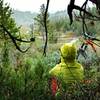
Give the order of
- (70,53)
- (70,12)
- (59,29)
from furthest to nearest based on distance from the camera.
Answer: (59,29) < (70,53) < (70,12)

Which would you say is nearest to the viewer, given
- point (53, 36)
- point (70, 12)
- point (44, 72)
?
point (70, 12)

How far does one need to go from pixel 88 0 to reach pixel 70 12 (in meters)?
0.07

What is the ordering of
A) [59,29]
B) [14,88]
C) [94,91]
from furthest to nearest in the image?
[59,29], [14,88], [94,91]

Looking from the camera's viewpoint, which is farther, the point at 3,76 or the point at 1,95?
the point at 3,76

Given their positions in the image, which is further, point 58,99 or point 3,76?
point 3,76

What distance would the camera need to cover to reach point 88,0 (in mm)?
1182

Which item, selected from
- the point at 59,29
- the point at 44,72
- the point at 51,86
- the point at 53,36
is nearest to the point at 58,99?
the point at 51,86

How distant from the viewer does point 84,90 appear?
266cm

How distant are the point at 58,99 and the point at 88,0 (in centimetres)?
154

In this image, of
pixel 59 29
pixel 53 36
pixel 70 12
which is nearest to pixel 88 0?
pixel 70 12

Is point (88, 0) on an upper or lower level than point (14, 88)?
upper

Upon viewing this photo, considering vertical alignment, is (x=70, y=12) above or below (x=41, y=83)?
above

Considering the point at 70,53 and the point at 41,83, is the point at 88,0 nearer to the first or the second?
the point at 41,83

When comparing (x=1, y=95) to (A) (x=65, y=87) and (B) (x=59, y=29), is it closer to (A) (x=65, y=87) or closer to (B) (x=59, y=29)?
(A) (x=65, y=87)
